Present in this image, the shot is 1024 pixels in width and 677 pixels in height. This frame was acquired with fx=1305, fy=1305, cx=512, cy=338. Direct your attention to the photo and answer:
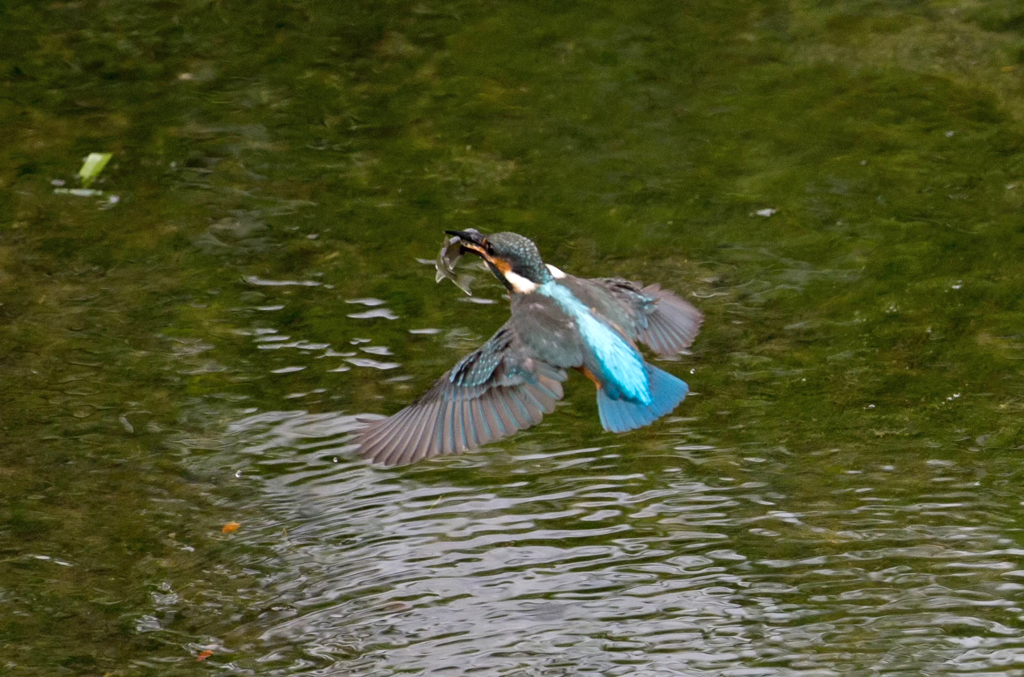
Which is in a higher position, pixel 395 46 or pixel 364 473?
pixel 395 46

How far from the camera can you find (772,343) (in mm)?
5250

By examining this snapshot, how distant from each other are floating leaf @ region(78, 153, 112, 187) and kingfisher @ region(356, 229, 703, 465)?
108 inches

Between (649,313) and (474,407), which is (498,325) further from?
(474,407)

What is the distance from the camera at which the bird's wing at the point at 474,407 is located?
413 centimetres

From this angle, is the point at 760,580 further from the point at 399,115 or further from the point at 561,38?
the point at 561,38

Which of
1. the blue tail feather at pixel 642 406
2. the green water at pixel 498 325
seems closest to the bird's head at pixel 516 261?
the blue tail feather at pixel 642 406

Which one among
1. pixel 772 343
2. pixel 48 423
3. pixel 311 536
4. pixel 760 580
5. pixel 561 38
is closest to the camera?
pixel 760 580

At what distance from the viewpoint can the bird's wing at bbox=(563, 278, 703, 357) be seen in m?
4.68

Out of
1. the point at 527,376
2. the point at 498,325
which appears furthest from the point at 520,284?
the point at 498,325

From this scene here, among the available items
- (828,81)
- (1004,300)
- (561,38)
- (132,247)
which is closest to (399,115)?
(561,38)

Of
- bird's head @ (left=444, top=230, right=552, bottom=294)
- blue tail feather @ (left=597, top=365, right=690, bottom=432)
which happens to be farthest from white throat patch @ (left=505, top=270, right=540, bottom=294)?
blue tail feather @ (left=597, top=365, right=690, bottom=432)

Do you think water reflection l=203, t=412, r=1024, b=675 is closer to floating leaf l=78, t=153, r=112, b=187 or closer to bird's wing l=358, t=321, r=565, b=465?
bird's wing l=358, t=321, r=565, b=465

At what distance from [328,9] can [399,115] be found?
138 cm

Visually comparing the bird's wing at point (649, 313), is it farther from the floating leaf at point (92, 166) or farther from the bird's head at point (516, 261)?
the floating leaf at point (92, 166)
